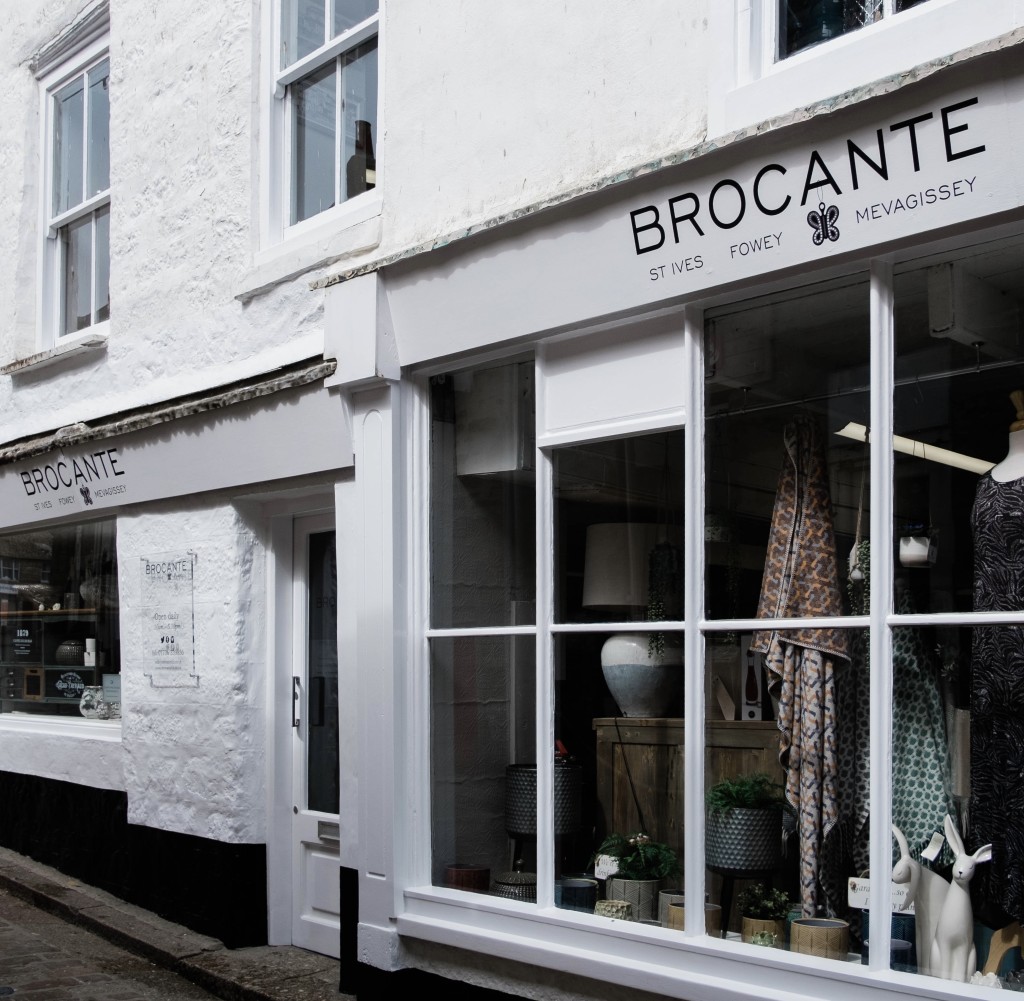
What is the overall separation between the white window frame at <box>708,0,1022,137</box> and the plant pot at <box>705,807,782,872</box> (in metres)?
2.27

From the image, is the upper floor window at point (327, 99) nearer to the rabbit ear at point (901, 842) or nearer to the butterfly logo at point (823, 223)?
the butterfly logo at point (823, 223)

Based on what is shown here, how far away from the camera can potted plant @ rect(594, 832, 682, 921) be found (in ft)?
15.7

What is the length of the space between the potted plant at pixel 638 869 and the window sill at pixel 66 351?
439cm

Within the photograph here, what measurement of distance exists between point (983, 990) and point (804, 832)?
0.81 metres

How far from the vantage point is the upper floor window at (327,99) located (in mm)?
6320

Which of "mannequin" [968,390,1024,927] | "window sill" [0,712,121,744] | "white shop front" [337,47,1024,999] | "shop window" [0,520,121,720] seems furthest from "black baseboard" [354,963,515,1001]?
"shop window" [0,520,121,720]

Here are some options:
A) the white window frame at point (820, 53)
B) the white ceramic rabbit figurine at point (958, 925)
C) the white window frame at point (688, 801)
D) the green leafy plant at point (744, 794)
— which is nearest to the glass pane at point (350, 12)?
the white window frame at point (688, 801)

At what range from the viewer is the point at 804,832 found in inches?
174

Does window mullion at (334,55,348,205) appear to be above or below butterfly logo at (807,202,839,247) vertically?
above

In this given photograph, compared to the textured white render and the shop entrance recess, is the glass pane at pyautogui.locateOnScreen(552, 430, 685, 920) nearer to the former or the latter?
the textured white render

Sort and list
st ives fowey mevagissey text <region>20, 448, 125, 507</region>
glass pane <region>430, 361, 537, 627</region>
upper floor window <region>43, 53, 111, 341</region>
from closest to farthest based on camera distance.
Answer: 1. glass pane <region>430, 361, 537, 627</region>
2. st ives fowey mevagissey text <region>20, 448, 125, 507</region>
3. upper floor window <region>43, 53, 111, 341</region>

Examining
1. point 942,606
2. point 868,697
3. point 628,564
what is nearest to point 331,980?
point 628,564

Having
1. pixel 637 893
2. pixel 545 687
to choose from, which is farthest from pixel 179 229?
pixel 637 893

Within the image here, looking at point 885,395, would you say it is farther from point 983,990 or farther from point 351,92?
point 351,92
